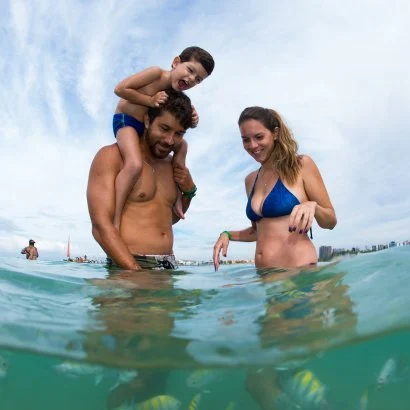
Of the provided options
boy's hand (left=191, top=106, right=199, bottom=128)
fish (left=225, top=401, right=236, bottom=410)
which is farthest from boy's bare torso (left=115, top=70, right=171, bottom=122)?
fish (left=225, top=401, right=236, bottom=410)

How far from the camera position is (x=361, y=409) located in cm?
387

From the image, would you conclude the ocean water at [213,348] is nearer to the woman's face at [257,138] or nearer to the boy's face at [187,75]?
the woman's face at [257,138]

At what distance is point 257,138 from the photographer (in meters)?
5.28

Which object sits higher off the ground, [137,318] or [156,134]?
[156,134]

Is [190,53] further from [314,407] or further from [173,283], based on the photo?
[314,407]

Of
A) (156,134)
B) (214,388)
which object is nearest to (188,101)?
(156,134)

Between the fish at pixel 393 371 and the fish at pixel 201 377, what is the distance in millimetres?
1418

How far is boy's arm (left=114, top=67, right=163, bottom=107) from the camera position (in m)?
5.74

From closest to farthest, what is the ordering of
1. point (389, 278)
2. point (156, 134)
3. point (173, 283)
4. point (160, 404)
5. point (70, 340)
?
1. point (160, 404)
2. point (70, 340)
3. point (389, 278)
4. point (173, 283)
5. point (156, 134)

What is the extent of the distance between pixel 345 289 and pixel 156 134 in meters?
2.78

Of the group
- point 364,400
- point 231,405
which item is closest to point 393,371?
point 364,400

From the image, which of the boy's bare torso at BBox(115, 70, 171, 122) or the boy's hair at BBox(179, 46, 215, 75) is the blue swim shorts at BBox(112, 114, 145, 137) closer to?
the boy's bare torso at BBox(115, 70, 171, 122)

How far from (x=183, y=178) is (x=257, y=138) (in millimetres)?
1321

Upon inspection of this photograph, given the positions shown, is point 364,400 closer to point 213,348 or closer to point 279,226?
point 213,348
